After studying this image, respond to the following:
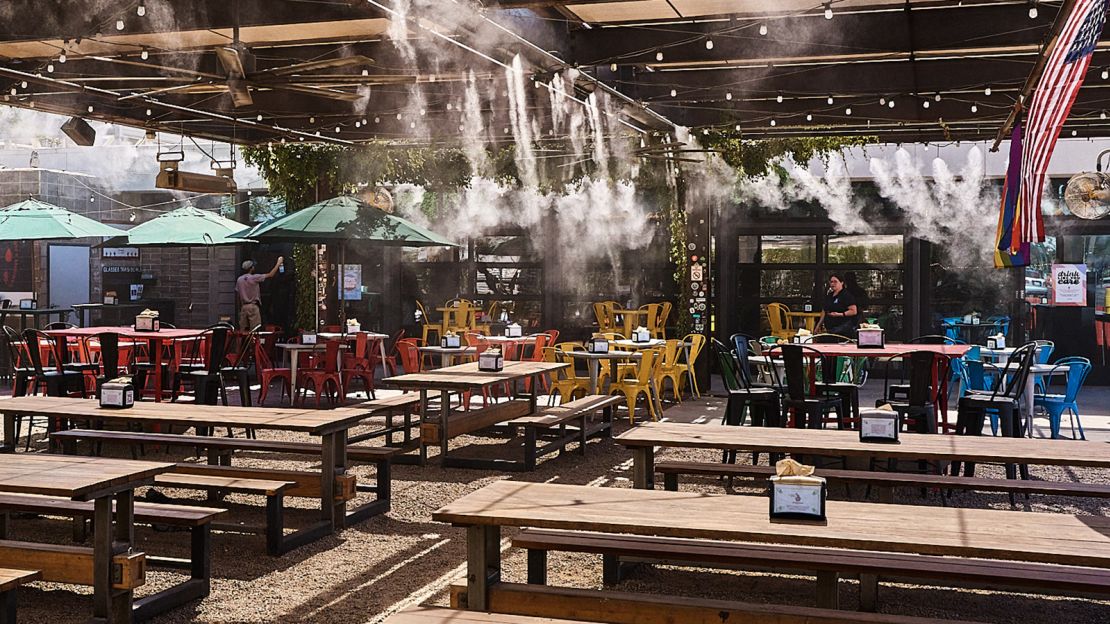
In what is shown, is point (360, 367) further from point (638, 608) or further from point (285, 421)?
point (638, 608)

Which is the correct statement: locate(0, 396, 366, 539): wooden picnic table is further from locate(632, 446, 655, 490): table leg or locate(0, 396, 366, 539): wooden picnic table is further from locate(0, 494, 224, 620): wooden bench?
locate(632, 446, 655, 490): table leg

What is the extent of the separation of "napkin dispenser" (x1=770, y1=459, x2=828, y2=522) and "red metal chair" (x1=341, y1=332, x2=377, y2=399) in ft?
31.7

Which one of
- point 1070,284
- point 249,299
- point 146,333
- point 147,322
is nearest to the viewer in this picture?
point 146,333

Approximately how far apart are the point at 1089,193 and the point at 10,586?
14548mm

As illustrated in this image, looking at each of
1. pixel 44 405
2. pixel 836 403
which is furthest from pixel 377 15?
pixel 836 403

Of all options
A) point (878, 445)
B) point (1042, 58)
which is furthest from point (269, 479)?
point (1042, 58)

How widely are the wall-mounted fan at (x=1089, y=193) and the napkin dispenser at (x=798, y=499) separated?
43.2 feet

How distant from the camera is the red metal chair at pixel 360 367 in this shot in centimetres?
1291

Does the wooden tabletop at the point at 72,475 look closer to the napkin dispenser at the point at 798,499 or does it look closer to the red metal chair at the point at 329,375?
the napkin dispenser at the point at 798,499

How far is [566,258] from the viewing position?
17531 millimetres

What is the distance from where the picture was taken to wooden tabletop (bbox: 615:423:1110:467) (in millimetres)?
5043

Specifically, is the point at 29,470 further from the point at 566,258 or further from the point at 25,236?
the point at 566,258

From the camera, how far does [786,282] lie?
1698 cm

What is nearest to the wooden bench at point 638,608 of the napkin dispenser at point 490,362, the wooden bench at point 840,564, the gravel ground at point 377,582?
the wooden bench at point 840,564
